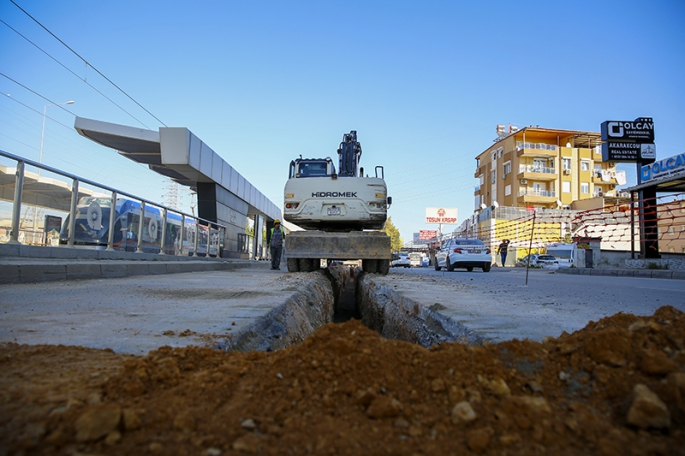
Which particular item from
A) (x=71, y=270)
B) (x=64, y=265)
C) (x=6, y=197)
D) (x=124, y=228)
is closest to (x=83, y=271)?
(x=71, y=270)

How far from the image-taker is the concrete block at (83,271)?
6961 millimetres

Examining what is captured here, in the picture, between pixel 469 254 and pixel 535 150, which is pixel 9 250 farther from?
pixel 535 150

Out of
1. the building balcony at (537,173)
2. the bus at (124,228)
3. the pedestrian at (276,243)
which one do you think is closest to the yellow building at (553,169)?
the building balcony at (537,173)

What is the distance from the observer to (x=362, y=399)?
152 centimetres

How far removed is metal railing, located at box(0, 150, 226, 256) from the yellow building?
3774 centimetres

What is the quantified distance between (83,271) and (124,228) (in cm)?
363

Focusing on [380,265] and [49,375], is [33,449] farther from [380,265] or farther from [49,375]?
[380,265]

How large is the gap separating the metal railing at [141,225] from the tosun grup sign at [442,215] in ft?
209

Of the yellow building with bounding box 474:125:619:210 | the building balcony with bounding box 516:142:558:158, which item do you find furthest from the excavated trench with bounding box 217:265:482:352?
the building balcony with bounding box 516:142:558:158

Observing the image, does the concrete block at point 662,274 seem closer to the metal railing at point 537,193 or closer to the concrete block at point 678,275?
the concrete block at point 678,275

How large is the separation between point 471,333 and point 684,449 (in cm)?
172

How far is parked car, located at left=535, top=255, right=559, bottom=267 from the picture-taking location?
28645 millimetres

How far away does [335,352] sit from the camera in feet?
5.89

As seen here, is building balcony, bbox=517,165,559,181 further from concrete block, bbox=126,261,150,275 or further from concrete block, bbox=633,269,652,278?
concrete block, bbox=126,261,150,275
